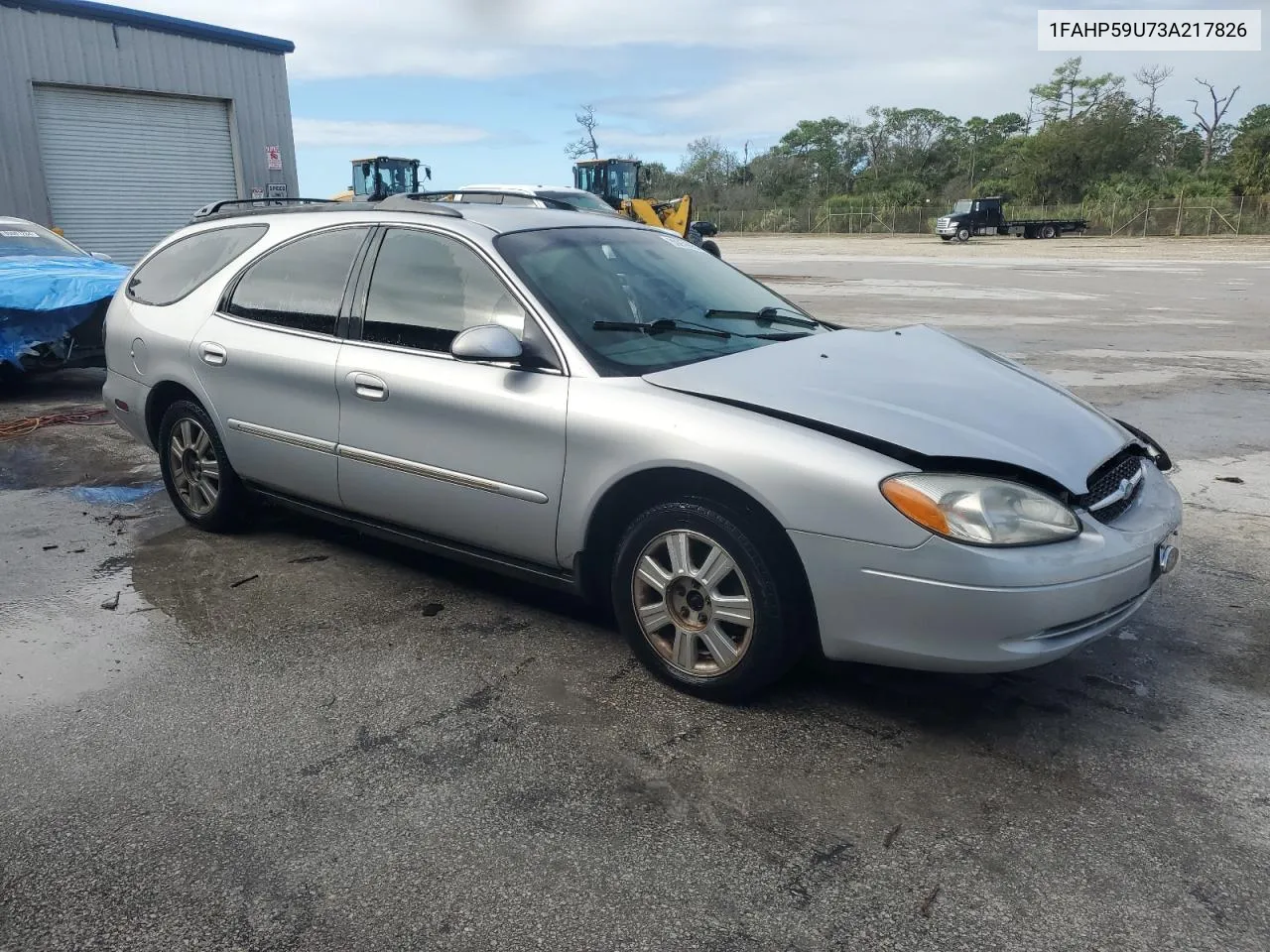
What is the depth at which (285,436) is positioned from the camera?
440 cm

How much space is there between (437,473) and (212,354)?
1.58 metres

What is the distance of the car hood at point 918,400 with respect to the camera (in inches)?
118

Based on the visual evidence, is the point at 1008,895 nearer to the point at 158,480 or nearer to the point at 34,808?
the point at 34,808

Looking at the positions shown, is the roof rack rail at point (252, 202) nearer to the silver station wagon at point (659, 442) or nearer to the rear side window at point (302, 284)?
the silver station wagon at point (659, 442)

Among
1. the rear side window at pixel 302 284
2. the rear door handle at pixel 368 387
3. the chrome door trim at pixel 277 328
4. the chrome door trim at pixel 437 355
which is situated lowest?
the rear door handle at pixel 368 387

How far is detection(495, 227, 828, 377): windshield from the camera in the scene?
3617mm

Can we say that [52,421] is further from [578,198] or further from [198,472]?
[578,198]

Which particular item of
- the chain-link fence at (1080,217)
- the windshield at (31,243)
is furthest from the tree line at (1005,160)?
the windshield at (31,243)

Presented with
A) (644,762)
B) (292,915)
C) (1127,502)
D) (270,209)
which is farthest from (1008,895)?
(270,209)

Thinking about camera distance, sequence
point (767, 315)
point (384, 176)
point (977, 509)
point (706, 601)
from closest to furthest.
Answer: point (977, 509) → point (706, 601) → point (767, 315) → point (384, 176)

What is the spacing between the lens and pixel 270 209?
16.3ft

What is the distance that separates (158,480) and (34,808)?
12.5 feet

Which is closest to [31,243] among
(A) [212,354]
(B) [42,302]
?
(B) [42,302]

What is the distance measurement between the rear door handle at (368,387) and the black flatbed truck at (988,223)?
49577 mm
